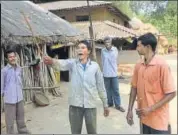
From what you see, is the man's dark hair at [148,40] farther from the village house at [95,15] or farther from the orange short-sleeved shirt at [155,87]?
the village house at [95,15]

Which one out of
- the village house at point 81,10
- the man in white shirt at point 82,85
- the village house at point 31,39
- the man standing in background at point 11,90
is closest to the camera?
the man in white shirt at point 82,85

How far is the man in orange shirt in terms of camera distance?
151 inches

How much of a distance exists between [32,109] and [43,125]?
179cm

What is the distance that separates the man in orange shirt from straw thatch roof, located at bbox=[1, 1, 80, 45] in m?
4.03

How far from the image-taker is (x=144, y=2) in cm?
4103

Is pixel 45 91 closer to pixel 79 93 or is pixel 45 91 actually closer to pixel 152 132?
pixel 79 93

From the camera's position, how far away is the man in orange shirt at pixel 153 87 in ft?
12.6

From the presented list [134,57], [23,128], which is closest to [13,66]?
[23,128]

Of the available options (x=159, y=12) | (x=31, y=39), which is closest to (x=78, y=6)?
(x=31, y=39)

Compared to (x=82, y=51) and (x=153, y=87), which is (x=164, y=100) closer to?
(x=153, y=87)

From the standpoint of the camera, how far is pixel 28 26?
381 inches

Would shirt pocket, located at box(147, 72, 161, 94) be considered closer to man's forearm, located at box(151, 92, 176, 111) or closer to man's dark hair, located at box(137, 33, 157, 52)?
man's forearm, located at box(151, 92, 176, 111)

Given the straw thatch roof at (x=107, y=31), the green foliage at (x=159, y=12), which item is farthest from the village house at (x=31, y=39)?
the green foliage at (x=159, y=12)

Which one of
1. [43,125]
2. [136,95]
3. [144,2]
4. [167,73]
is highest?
[144,2]
